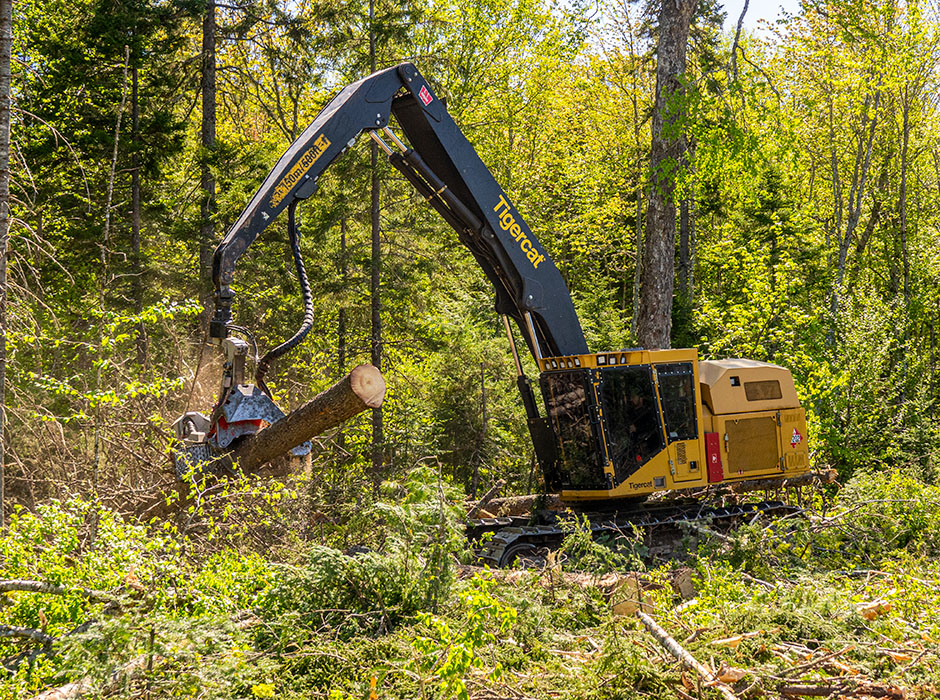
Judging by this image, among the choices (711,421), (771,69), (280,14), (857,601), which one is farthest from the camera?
(771,69)

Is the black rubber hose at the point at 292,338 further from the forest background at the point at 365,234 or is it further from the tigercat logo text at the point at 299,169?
the forest background at the point at 365,234

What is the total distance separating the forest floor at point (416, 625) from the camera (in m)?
4.47

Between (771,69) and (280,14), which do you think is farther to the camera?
(771,69)

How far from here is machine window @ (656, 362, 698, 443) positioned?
347 inches

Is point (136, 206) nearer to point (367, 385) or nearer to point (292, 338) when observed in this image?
point (292, 338)

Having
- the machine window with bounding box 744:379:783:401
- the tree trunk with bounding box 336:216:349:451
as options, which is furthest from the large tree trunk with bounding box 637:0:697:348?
the tree trunk with bounding box 336:216:349:451

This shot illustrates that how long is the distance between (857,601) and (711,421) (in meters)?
3.50

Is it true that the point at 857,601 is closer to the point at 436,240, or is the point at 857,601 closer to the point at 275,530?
the point at 275,530

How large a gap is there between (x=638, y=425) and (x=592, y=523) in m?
1.17

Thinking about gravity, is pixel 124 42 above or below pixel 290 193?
above

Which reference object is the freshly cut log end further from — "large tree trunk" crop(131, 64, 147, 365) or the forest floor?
"large tree trunk" crop(131, 64, 147, 365)

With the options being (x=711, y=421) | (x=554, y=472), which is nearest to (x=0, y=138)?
(x=554, y=472)

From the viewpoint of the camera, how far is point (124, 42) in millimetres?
14758

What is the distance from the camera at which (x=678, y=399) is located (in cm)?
888
